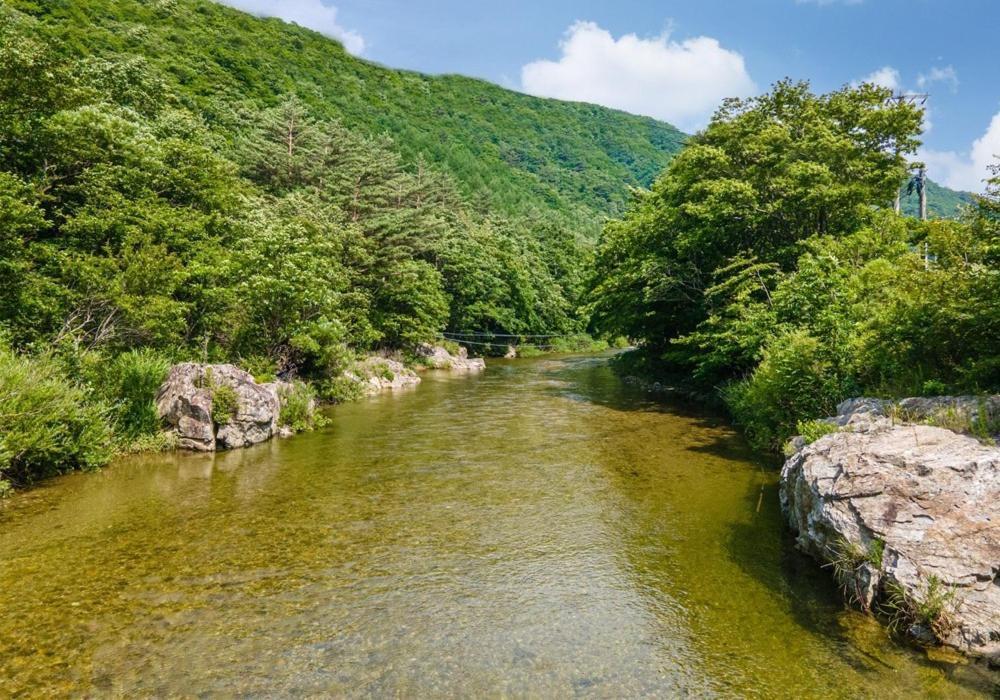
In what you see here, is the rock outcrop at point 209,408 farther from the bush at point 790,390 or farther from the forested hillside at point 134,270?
the bush at point 790,390

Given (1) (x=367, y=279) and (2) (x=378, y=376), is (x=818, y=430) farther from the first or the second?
(1) (x=367, y=279)

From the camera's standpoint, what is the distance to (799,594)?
324 inches

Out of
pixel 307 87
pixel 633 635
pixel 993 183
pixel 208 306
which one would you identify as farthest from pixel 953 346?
pixel 307 87

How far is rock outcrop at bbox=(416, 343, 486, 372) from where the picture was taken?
43.4 meters

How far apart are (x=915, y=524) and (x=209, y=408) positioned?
16.4 meters

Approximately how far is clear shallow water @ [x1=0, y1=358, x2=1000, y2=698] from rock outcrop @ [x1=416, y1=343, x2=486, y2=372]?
27.9m

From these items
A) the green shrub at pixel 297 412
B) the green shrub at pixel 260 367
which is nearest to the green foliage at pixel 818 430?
the green shrub at pixel 297 412

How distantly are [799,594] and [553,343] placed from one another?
197ft

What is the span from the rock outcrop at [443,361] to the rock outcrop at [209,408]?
2592 cm

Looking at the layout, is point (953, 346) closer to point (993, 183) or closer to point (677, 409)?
point (993, 183)

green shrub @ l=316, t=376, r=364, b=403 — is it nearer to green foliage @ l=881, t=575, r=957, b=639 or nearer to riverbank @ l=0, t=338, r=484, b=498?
riverbank @ l=0, t=338, r=484, b=498

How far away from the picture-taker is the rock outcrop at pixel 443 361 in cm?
4341

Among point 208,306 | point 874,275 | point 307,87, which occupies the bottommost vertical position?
point 208,306

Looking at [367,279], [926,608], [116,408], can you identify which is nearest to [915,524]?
[926,608]
